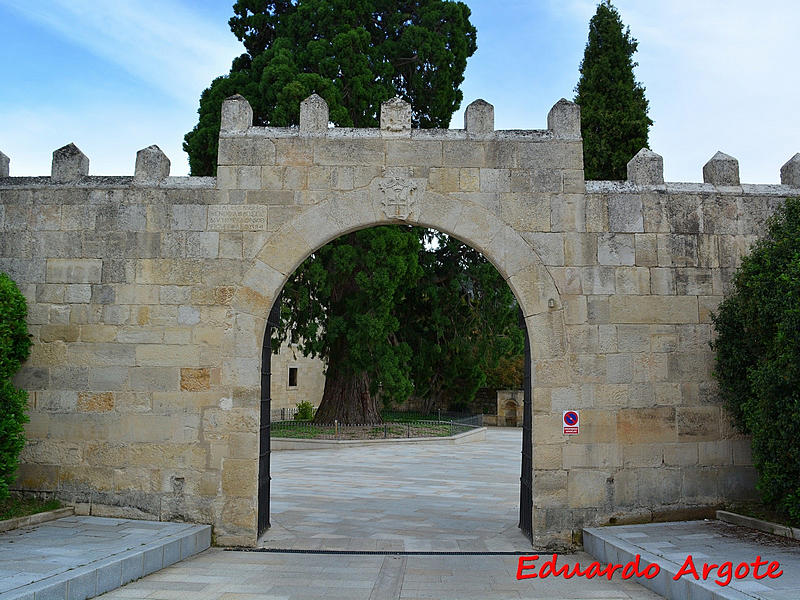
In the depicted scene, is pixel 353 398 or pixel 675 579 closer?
pixel 675 579

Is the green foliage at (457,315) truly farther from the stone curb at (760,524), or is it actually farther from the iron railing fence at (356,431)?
the stone curb at (760,524)

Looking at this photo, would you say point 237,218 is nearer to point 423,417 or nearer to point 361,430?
point 361,430

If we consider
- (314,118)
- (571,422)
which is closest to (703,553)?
(571,422)

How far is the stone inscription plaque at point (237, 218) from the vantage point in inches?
253

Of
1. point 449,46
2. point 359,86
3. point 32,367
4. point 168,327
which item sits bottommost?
point 32,367

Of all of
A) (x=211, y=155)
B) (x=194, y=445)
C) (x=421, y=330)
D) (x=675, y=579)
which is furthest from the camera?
(x=421, y=330)

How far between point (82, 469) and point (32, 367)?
1162 mm

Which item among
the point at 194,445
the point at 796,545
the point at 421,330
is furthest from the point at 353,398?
the point at 796,545

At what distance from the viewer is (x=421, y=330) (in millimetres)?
20438

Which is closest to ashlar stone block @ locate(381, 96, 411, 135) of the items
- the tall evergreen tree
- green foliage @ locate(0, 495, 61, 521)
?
green foliage @ locate(0, 495, 61, 521)

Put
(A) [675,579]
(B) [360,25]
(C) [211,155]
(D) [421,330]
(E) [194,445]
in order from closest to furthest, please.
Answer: (A) [675,579]
(E) [194,445]
(C) [211,155]
(B) [360,25]
(D) [421,330]

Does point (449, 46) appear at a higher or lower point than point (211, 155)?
higher

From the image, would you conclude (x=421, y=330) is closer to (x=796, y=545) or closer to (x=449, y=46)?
(x=449, y=46)

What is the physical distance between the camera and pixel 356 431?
60.2ft
